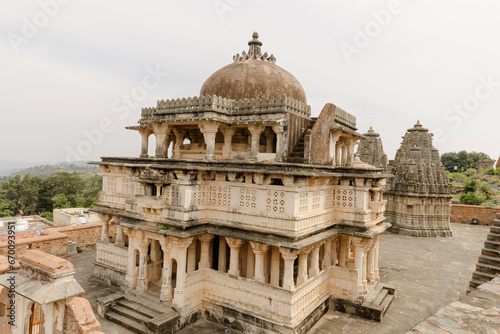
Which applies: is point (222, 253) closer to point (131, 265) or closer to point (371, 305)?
point (131, 265)

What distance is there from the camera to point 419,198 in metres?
28.2

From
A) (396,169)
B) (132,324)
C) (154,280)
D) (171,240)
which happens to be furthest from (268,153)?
(396,169)

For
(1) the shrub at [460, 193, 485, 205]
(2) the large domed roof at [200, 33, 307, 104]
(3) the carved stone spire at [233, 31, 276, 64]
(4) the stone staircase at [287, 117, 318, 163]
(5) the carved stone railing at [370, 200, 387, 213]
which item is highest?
(3) the carved stone spire at [233, 31, 276, 64]

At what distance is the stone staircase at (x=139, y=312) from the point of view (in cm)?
1020

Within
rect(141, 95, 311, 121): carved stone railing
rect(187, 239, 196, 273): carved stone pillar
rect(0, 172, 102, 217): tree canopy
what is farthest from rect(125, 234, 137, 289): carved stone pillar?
rect(0, 172, 102, 217): tree canopy

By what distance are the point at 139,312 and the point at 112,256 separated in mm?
4056

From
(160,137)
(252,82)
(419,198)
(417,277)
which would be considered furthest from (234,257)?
(419,198)

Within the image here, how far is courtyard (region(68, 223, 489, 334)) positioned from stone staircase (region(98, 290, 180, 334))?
1.03ft

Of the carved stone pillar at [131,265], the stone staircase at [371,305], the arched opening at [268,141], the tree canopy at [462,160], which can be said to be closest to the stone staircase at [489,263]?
the stone staircase at [371,305]

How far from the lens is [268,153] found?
13.9m

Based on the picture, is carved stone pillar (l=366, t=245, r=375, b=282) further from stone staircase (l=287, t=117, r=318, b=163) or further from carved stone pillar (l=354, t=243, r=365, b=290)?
stone staircase (l=287, t=117, r=318, b=163)

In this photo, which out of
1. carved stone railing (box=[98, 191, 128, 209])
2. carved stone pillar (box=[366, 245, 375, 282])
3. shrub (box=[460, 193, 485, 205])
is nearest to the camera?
carved stone pillar (box=[366, 245, 375, 282])

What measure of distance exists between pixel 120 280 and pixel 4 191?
4959 cm

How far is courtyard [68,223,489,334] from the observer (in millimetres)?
11117
